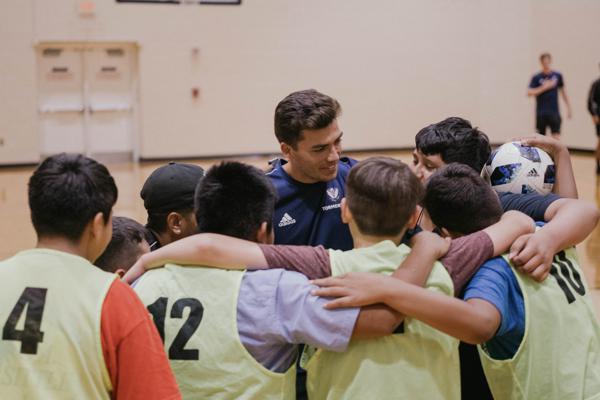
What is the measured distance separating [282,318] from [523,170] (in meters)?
1.46

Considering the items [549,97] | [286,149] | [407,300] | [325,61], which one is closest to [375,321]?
[407,300]

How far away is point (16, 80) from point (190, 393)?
15726mm

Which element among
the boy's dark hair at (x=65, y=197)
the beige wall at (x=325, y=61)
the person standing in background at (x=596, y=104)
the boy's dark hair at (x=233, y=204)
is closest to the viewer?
the boy's dark hair at (x=65, y=197)

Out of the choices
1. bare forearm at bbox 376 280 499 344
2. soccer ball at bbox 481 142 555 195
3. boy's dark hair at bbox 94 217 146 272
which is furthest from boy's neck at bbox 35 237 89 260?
soccer ball at bbox 481 142 555 195

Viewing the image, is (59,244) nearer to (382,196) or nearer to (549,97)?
(382,196)

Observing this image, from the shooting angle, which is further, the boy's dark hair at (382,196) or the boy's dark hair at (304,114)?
Result: the boy's dark hair at (304,114)

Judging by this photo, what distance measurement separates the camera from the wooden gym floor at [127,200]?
886 centimetres

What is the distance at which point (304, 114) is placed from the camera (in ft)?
12.3

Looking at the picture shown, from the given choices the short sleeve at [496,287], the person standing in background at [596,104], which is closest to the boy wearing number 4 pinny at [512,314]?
the short sleeve at [496,287]

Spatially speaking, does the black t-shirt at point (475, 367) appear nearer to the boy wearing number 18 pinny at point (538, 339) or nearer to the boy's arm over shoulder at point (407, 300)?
the boy wearing number 18 pinny at point (538, 339)

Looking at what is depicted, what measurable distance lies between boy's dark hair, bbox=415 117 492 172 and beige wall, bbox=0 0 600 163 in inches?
582

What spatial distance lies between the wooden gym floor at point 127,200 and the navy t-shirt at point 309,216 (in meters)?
3.75

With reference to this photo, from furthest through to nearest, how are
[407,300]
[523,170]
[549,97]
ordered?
[549,97] → [523,170] → [407,300]

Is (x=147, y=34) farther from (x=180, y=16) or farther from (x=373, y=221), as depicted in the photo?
(x=373, y=221)
